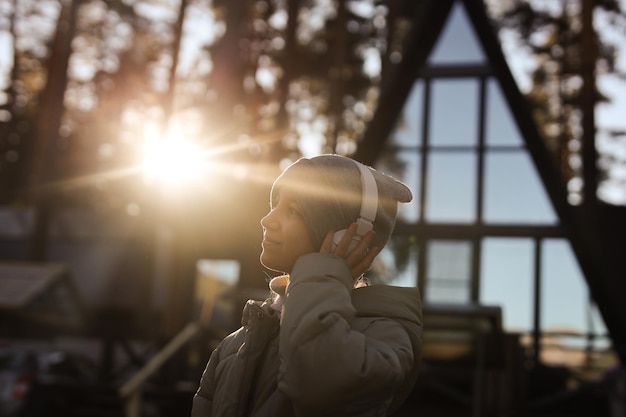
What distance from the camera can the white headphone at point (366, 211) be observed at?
218cm

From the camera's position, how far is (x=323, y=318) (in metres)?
2.02

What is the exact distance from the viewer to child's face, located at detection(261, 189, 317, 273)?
7.48 feet

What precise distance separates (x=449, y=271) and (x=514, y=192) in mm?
1853

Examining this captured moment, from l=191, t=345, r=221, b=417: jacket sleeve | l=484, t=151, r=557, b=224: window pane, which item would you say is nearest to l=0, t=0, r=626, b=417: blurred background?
l=484, t=151, r=557, b=224: window pane

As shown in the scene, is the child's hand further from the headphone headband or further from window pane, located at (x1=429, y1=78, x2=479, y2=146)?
window pane, located at (x1=429, y1=78, x2=479, y2=146)

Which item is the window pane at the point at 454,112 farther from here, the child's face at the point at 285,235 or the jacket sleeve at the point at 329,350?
the jacket sleeve at the point at 329,350

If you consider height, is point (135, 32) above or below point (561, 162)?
above

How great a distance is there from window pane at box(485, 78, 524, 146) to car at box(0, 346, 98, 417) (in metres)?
8.31

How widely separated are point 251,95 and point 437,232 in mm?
15367

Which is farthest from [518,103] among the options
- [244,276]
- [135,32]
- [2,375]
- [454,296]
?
[135,32]

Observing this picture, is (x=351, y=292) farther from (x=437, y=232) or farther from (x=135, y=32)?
(x=135, y=32)

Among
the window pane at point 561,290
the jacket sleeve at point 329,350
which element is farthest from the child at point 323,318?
the window pane at point 561,290

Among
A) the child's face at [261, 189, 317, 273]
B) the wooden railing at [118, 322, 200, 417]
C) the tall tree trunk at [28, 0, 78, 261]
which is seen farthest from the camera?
the tall tree trunk at [28, 0, 78, 261]

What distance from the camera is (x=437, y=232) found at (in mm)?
17953
